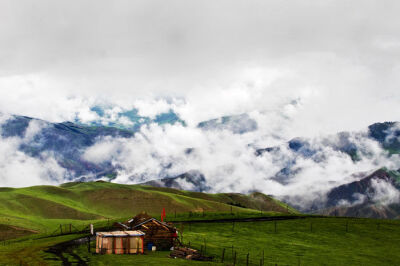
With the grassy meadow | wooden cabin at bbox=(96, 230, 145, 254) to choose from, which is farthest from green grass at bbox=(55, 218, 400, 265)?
wooden cabin at bbox=(96, 230, 145, 254)

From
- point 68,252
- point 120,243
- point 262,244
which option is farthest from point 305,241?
point 68,252

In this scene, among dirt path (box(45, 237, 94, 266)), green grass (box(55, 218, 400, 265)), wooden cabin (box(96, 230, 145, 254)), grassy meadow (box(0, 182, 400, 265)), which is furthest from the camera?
wooden cabin (box(96, 230, 145, 254))

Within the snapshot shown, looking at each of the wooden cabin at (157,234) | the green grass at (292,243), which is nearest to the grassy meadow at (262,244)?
the green grass at (292,243)

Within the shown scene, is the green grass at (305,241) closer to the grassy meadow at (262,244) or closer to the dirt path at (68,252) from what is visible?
the grassy meadow at (262,244)

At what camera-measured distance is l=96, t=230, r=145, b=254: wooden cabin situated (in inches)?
3420

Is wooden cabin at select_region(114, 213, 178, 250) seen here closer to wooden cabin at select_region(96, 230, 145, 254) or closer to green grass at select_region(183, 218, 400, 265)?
wooden cabin at select_region(96, 230, 145, 254)

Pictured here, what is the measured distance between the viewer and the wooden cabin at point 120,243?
86.9 m

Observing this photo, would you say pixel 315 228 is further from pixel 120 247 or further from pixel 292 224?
pixel 120 247

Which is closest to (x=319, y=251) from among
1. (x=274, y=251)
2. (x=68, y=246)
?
(x=274, y=251)

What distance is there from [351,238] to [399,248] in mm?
15236

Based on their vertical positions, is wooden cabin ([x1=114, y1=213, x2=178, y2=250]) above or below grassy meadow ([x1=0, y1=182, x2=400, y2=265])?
above

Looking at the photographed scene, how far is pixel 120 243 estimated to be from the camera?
289 feet

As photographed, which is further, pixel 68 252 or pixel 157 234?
pixel 157 234

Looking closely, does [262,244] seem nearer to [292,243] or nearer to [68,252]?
[292,243]
